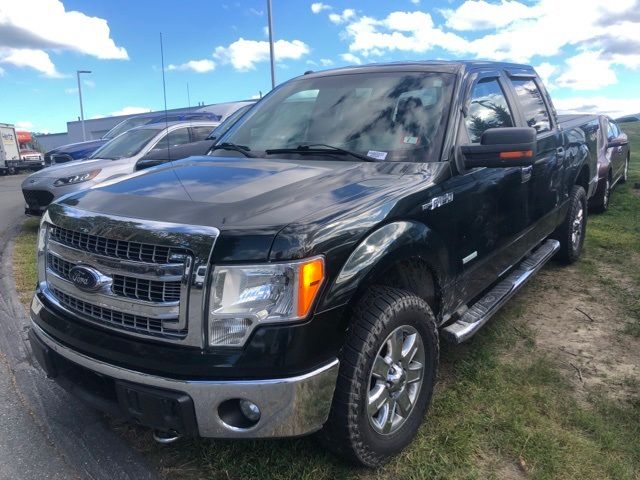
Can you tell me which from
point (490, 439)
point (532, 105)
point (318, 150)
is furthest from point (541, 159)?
point (490, 439)

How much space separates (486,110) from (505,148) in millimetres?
808

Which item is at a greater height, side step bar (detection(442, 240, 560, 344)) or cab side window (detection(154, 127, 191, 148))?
cab side window (detection(154, 127, 191, 148))

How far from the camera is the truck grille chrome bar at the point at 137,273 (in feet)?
6.68

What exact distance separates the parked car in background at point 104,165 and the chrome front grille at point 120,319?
4.69 metres

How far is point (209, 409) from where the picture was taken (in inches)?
80.6

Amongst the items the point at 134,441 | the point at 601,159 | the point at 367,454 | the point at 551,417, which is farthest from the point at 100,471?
the point at 601,159

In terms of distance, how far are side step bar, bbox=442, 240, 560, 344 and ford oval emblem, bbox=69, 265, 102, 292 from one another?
1.87m

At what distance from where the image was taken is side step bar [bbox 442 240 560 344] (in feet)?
9.95

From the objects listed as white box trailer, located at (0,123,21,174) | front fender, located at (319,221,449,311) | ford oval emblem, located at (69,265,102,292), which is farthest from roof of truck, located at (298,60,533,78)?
white box trailer, located at (0,123,21,174)

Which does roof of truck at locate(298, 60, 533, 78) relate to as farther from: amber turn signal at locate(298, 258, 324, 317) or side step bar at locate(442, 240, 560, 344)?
amber turn signal at locate(298, 258, 324, 317)

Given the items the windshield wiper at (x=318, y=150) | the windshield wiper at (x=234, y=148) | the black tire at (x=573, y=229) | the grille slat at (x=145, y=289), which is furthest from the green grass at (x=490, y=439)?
the black tire at (x=573, y=229)

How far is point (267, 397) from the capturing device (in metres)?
2.03

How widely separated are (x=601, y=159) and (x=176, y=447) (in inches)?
293

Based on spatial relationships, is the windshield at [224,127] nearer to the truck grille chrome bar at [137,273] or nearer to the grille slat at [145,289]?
the truck grille chrome bar at [137,273]
